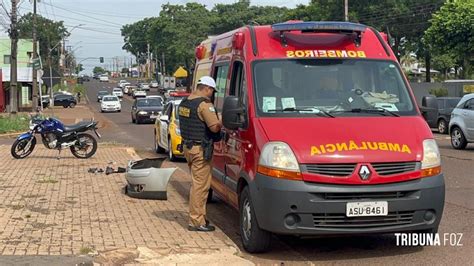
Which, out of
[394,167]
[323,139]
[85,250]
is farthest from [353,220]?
[85,250]

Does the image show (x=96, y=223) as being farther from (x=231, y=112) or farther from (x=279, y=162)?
(x=279, y=162)

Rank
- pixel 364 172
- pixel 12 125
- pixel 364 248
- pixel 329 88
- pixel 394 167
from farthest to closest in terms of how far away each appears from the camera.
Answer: pixel 12 125 < pixel 329 88 < pixel 364 248 < pixel 394 167 < pixel 364 172

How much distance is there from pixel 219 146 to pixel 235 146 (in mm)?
906

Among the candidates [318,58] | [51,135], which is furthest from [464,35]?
[318,58]

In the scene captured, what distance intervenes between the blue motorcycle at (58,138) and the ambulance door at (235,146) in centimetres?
881

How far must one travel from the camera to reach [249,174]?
6.68 m

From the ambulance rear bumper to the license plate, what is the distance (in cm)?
4

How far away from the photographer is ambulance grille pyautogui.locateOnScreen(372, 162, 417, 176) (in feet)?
20.3

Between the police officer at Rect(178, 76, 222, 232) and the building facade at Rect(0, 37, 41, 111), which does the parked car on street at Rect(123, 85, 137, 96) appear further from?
the police officer at Rect(178, 76, 222, 232)

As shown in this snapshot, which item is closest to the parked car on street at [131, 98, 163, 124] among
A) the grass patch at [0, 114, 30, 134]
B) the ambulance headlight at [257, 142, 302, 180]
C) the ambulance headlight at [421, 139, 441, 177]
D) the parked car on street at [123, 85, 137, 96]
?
the grass patch at [0, 114, 30, 134]

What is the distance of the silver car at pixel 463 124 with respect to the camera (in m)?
18.2

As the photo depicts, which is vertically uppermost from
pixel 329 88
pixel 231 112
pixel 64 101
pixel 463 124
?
pixel 329 88

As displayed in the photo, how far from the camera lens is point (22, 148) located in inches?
636

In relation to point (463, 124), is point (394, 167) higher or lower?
higher
